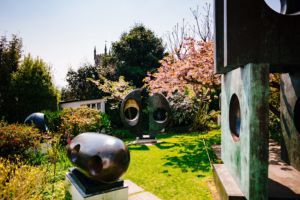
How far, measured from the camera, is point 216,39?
7.11 m

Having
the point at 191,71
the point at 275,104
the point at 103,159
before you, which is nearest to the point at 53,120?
the point at 191,71

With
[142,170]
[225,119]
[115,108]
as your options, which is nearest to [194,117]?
[115,108]

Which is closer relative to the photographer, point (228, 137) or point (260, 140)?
point (260, 140)

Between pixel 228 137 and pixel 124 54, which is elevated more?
pixel 124 54

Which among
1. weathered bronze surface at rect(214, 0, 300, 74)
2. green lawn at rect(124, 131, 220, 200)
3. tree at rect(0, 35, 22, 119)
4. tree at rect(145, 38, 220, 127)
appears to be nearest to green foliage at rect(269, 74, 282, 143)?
tree at rect(145, 38, 220, 127)

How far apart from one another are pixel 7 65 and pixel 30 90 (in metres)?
3.19

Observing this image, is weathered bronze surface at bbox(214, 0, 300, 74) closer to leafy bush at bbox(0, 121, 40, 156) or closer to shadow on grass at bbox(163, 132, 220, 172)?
shadow on grass at bbox(163, 132, 220, 172)

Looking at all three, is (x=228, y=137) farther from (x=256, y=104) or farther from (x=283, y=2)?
(x=283, y=2)

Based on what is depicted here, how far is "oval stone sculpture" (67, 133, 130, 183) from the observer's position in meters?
5.63

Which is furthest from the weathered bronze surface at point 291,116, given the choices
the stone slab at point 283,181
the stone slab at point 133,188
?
the stone slab at point 133,188

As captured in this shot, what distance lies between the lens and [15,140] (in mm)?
8539

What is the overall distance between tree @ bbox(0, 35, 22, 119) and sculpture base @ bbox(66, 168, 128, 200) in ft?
36.8

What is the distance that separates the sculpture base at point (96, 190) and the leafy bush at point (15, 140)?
3.34 m

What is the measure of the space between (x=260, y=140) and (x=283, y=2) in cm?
435
